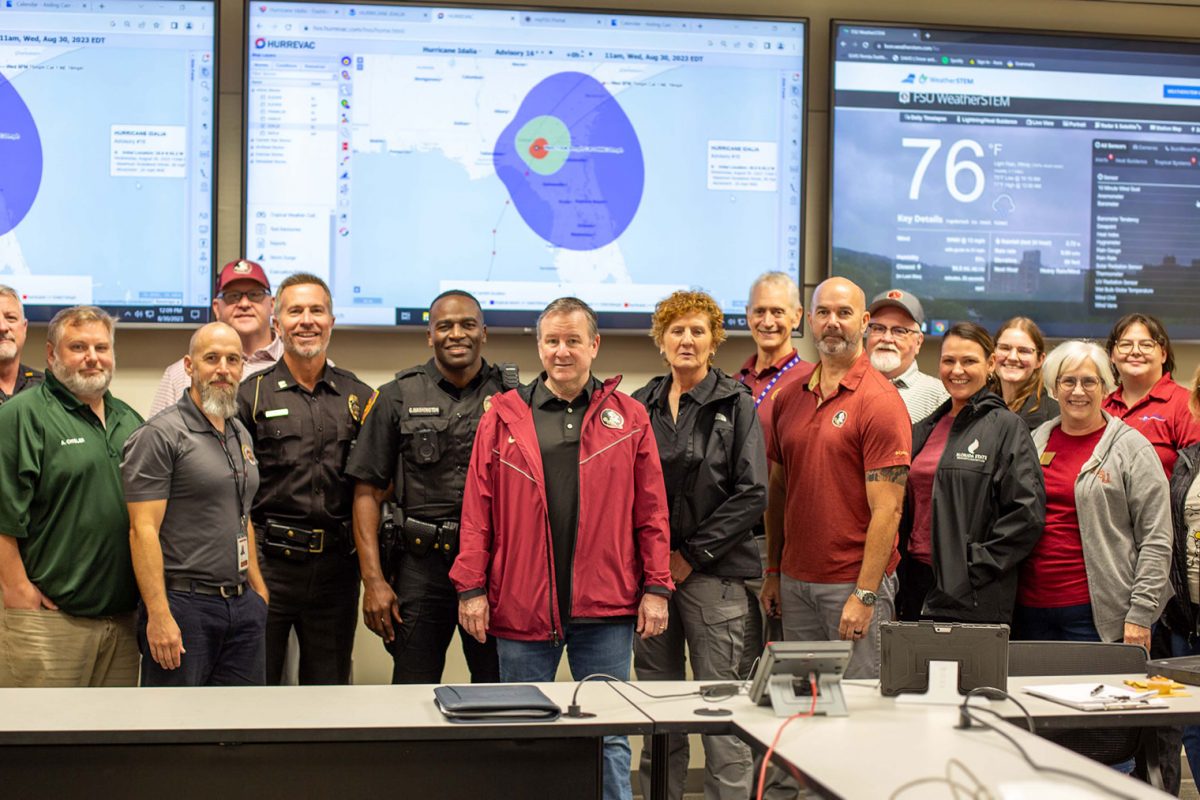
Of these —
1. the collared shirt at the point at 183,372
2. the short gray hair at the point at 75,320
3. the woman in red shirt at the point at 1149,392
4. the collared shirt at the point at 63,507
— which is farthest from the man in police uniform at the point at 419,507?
the woman in red shirt at the point at 1149,392

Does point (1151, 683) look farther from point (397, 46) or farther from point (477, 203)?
point (397, 46)

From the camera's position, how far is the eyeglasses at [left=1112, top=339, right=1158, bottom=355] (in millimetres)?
4402

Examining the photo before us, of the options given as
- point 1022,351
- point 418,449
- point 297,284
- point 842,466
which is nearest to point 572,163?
point 297,284

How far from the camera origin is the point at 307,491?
375 centimetres

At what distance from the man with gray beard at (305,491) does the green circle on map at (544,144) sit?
45.4 inches

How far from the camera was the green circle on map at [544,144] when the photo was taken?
4.63m

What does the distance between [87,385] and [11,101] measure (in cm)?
164

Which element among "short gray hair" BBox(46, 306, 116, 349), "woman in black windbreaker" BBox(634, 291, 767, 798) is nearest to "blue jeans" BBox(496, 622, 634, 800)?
"woman in black windbreaker" BBox(634, 291, 767, 798)

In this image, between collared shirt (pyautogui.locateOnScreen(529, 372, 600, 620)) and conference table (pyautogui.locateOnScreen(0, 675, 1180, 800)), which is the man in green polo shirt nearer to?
conference table (pyautogui.locateOnScreen(0, 675, 1180, 800))

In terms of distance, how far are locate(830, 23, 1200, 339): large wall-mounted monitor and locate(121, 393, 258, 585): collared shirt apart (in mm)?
2624

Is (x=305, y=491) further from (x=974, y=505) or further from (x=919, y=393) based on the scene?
(x=919, y=393)

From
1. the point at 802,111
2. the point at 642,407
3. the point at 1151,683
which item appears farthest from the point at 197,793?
the point at 802,111

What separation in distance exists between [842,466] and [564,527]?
94 centimetres

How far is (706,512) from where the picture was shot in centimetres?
363
